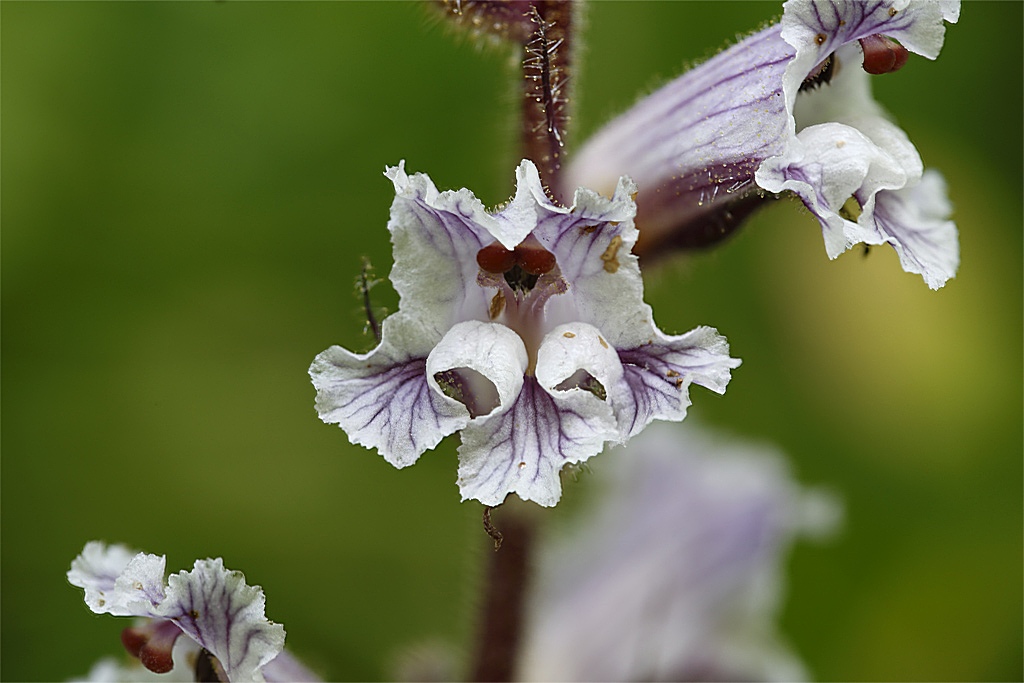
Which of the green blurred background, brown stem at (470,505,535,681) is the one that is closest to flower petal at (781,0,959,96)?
brown stem at (470,505,535,681)

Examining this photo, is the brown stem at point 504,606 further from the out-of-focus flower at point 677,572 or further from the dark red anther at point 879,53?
the dark red anther at point 879,53

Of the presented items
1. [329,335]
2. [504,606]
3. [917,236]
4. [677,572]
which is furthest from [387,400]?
[329,335]

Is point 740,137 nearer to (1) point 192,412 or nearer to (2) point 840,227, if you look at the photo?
(2) point 840,227

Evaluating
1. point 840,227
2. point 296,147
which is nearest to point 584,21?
point 840,227

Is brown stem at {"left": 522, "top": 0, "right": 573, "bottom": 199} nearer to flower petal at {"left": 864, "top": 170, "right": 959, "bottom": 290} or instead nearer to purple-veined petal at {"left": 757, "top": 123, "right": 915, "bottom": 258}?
purple-veined petal at {"left": 757, "top": 123, "right": 915, "bottom": 258}

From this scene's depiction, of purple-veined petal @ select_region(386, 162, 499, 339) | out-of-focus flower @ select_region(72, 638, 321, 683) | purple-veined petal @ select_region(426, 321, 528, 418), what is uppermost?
purple-veined petal @ select_region(386, 162, 499, 339)

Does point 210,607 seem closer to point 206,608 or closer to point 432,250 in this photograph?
point 206,608

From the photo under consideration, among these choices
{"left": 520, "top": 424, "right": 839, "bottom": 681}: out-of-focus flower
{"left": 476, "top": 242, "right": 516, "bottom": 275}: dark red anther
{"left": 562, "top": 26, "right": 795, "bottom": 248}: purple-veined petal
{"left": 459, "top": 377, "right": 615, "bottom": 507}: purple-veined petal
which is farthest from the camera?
{"left": 520, "top": 424, "right": 839, "bottom": 681}: out-of-focus flower

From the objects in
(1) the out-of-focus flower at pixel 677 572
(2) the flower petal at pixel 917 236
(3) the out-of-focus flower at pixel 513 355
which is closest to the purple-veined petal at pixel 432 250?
(3) the out-of-focus flower at pixel 513 355
